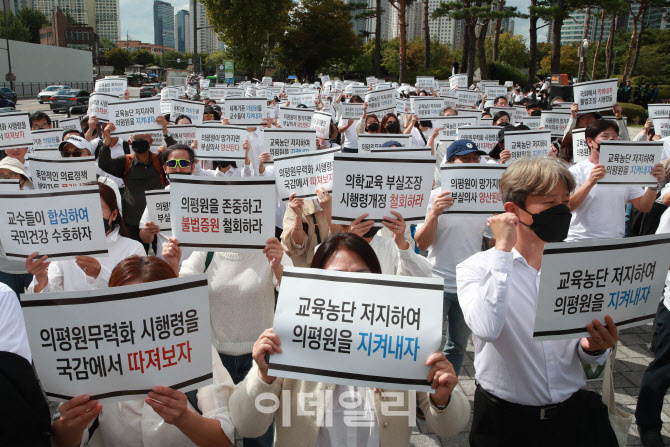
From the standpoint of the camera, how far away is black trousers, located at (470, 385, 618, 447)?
2.45 meters

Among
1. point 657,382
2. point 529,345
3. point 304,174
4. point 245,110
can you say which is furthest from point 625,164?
point 245,110

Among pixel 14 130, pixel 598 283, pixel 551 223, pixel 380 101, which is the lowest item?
pixel 598 283

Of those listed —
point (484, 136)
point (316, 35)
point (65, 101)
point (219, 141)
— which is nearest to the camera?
point (219, 141)

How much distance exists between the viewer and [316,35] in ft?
208

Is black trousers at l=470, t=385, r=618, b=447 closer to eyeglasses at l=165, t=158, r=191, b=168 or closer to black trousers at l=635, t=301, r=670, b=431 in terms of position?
black trousers at l=635, t=301, r=670, b=431

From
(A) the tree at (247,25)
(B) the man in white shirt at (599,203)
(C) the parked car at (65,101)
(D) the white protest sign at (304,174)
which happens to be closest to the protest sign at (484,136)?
(B) the man in white shirt at (599,203)

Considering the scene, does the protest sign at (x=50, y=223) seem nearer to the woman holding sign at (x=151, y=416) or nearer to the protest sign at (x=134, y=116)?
the woman holding sign at (x=151, y=416)

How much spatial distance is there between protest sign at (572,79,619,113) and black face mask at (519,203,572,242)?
23.3 ft

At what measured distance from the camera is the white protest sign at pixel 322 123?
8.87 m

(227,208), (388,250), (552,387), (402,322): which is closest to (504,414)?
(552,387)

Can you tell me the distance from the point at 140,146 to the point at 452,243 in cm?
420

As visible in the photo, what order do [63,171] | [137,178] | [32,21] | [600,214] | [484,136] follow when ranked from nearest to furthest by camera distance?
[600,214] < [63,171] < [137,178] < [484,136] < [32,21]

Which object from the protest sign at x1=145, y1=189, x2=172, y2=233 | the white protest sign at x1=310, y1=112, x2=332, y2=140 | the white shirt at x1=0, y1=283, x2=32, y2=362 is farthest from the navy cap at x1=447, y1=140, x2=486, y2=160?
the white protest sign at x1=310, y1=112, x2=332, y2=140

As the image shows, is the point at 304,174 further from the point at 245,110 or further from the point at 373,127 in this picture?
the point at 245,110
